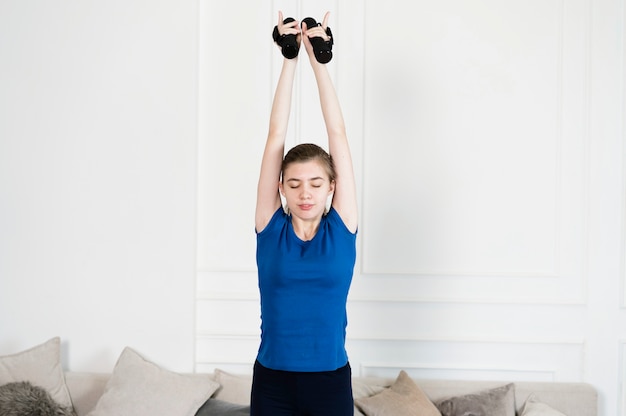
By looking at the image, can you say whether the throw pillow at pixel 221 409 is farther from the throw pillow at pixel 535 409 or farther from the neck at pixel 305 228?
the throw pillow at pixel 535 409

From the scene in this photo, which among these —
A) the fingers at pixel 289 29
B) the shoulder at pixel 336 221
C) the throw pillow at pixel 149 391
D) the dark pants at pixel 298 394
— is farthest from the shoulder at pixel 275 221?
the throw pillow at pixel 149 391

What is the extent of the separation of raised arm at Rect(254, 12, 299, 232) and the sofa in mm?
1009

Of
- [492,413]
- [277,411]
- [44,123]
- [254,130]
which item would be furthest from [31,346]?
[492,413]

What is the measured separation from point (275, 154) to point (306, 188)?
185 millimetres

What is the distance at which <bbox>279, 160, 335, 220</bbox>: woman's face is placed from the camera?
2.01m

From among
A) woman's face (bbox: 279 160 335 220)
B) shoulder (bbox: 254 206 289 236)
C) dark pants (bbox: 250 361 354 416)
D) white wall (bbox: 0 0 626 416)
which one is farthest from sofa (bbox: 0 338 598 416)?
woman's face (bbox: 279 160 335 220)

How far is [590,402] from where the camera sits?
2.97 meters

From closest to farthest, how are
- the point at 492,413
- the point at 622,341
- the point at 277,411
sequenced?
the point at 277,411 → the point at 492,413 → the point at 622,341

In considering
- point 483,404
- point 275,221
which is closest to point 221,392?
point 483,404

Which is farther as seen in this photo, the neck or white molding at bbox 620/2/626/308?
white molding at bbox 620/2/626/308

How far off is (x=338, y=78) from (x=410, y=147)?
44 cm

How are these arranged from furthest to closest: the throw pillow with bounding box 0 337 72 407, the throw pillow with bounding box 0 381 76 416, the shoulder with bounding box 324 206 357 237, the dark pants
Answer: the throw pillow with bounding box 0 337 72 407 < the throw pillow with bounding box 0 381 76 416 < the shoulder with bounding box 324 206 357 237 < the dark pants

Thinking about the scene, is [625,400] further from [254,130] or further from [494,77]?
[254,130]

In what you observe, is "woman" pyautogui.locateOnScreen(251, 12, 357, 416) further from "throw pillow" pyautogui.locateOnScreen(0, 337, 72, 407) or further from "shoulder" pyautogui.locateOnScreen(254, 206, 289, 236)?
"throw pillow" pyautogui.locateOnScreen(0, 337, 72, 407)
